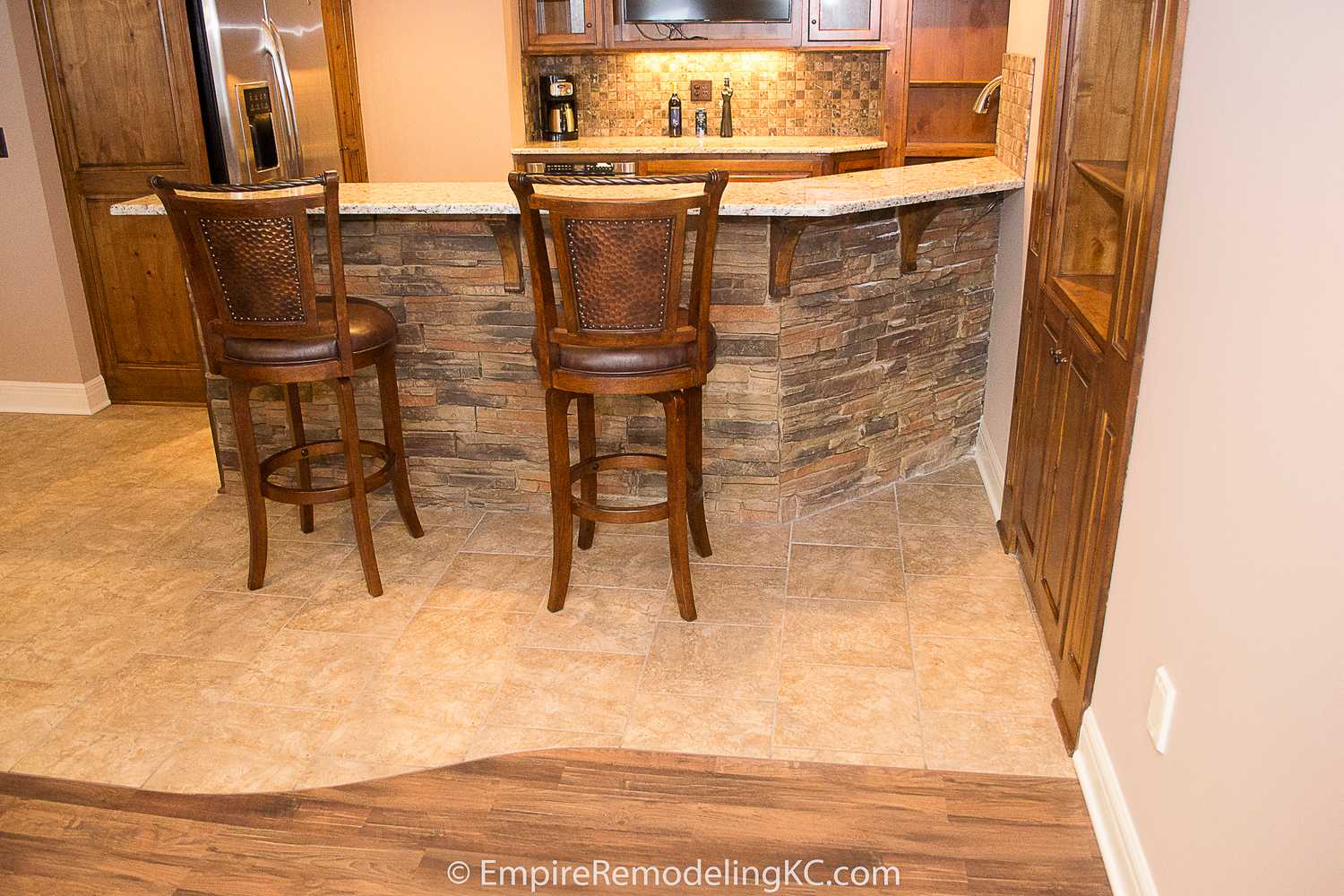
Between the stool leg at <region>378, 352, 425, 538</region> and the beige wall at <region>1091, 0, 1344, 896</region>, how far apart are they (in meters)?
2.04

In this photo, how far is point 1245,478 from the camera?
1499mm

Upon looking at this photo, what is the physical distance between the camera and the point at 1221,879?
1519mm

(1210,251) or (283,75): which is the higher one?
(283,75)

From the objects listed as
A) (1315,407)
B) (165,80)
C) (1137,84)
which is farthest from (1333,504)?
(165,80)

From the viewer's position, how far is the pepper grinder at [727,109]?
5.66 meters

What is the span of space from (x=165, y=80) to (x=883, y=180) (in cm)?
280

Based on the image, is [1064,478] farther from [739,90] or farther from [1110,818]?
[739,90]

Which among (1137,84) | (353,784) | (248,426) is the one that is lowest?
(353,784)

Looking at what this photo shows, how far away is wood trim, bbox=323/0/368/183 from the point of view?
5391mm

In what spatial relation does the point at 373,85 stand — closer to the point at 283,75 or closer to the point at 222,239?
the point at 283,75

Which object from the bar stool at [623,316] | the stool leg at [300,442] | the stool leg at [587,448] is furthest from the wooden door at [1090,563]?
the stool leg at [300,442]

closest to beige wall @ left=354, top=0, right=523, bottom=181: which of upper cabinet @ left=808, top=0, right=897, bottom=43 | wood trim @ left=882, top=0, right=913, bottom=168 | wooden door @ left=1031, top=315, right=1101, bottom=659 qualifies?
upper cabinet @ left=808, top=0, right=897, bottom=43

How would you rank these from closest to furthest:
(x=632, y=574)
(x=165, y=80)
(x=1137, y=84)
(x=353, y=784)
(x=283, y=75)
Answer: (x=1137, y=84) → (x=353, y=784) → (x=632, y=574) → (x=165, y=80) → (x=283, y=75)

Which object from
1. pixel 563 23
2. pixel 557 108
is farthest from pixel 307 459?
pixel 563 23
